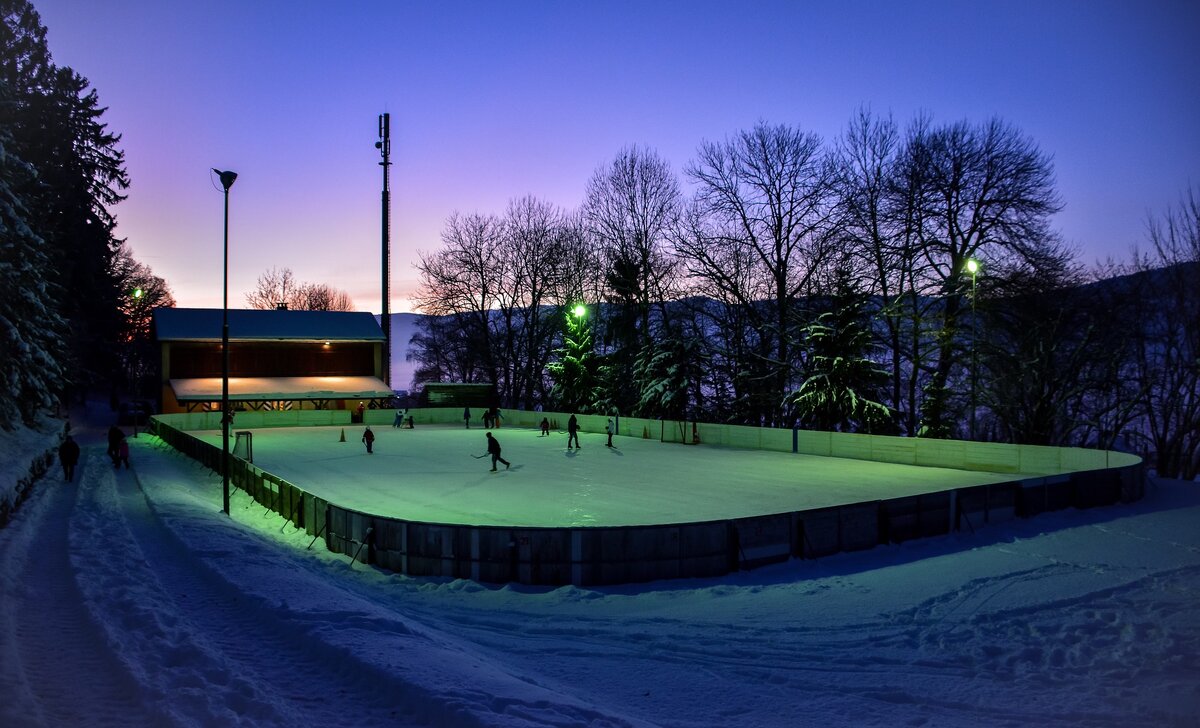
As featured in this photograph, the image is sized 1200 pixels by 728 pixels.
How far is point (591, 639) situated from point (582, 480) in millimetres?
14250

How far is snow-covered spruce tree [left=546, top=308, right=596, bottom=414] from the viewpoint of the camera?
54719 millimetres

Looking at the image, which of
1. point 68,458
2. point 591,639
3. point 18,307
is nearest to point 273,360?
point 18,307

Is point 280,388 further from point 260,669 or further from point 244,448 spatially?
point 260,669

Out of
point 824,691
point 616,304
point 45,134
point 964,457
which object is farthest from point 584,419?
point 824,691

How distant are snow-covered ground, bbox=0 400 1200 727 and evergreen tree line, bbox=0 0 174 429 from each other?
1292cm

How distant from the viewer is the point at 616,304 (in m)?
53.9

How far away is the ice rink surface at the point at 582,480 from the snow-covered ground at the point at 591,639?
4.44 metres

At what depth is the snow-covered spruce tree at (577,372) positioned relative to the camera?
54719 mm

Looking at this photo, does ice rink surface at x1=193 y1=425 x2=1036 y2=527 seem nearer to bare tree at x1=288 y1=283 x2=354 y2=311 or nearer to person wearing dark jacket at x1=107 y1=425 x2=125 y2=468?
person wearing dark jacket at x1=107 y1=425 x2=125 y2=468

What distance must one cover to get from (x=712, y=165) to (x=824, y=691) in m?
42.3

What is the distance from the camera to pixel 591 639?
30.9ft

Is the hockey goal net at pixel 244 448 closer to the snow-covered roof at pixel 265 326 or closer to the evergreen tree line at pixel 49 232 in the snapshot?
the evergreen tree line at pixel 49 232

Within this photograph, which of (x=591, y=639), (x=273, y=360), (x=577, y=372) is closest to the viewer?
(x=591, y=639)

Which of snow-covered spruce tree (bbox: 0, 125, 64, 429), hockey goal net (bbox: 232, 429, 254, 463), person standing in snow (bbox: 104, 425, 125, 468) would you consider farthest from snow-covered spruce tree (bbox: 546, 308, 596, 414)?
person standing in snow (bbox: 104, 425, 125, 468)
